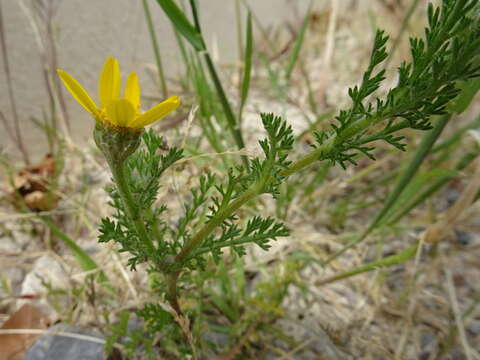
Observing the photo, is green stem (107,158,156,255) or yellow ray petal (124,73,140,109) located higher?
yellow ray petal (124,73,140,109)

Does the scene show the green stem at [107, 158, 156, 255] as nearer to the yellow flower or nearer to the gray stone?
the yellow flower

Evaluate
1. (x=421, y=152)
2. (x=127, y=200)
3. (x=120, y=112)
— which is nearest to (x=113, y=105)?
(x=120, y=112)

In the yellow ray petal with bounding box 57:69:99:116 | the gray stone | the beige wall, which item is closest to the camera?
the yellow ray petal with bounding box 57:69:99:116

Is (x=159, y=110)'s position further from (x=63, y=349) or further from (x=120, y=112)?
(x=63, y=349)

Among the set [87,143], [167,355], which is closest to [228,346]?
[167,355]

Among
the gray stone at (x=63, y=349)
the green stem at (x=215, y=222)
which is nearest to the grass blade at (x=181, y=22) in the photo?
the green stem at (x=215, y=222)

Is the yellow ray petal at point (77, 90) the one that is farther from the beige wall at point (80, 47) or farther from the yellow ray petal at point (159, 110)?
the beige wall at point (80, 47)

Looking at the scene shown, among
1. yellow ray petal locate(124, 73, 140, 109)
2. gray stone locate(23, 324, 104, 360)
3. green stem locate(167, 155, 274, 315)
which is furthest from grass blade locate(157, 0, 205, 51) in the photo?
gray stone locate(23, 324, 104, 360)
